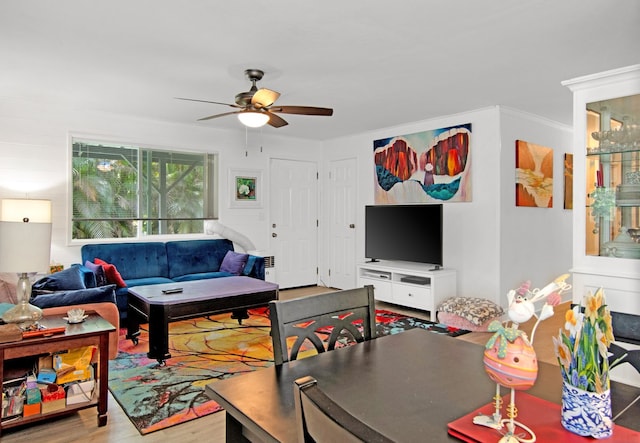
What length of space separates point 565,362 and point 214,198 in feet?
18.5

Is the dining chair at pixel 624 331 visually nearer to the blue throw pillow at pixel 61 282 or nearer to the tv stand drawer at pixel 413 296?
the tv stand drawer at pixel 413 296

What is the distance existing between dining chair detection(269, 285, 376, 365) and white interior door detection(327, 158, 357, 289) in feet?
15.9

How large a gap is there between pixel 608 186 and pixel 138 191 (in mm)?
5062

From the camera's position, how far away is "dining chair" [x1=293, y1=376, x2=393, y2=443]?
0.64 m

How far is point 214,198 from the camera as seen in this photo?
616 centimetres

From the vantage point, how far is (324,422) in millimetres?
692

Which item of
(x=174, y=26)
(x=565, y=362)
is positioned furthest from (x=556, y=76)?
(x=565, y=362)

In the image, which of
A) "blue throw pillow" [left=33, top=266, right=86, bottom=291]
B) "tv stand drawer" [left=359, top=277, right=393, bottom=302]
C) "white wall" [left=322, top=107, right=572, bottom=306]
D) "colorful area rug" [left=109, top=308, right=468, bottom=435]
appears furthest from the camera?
"tv stand drawer" [left=359, top=277, right=393, bottom=302]

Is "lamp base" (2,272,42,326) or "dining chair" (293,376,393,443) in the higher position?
"dining chair" (293,376,393,443)

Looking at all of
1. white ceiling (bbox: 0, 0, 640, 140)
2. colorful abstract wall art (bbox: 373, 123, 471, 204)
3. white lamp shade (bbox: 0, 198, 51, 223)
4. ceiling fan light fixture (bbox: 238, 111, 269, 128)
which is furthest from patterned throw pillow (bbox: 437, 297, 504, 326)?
white lamp shade (bbox: 0, 198, 51, 223)

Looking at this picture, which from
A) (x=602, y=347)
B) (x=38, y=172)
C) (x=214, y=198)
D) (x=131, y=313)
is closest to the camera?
(x=602, y=347)

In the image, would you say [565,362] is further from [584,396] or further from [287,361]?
[287,361]

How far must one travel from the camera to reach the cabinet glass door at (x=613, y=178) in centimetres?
279

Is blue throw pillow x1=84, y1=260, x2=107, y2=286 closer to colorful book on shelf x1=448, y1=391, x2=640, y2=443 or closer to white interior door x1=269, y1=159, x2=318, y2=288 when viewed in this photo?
white interior door x1=269, y1=159, x2=318, y2=288
